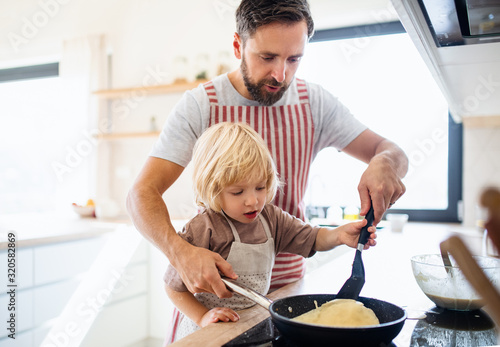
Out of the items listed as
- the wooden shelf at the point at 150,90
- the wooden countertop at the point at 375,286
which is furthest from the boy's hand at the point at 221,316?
the wooden shelf at the point at 150,90

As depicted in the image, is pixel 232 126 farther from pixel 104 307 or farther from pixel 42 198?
pixel 42 198

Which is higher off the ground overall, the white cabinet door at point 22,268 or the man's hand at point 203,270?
the man's hand at point 203,270

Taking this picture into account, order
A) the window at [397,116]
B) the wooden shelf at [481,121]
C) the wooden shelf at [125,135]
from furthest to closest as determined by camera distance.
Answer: the wooden shelf at [125,135]
the window at [397,116]
the wooden shelf at [481,121]

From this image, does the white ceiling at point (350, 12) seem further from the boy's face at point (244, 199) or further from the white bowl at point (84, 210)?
the boy's face at point (244, 199)

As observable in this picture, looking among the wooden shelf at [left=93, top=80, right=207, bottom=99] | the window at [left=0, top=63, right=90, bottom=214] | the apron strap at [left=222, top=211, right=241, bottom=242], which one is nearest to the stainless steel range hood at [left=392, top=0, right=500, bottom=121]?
the apron strap at [left=222, top=211, right=241, bottom=242]

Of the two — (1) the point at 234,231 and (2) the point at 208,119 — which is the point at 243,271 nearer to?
A: (1) the point at 234,231

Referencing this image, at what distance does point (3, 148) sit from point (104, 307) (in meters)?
2.49

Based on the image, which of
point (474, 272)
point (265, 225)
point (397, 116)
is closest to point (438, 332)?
point (265, 225)

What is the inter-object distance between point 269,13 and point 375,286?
0.76 metres

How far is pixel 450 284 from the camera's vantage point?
0.89m

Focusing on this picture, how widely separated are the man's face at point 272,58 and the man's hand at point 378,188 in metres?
0.34

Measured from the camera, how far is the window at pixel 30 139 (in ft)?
13.7

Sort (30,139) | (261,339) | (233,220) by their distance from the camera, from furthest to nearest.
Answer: (30,139) → (233,220) → (261,339)

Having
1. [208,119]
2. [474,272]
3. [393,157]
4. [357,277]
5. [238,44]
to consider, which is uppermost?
[238,44]
